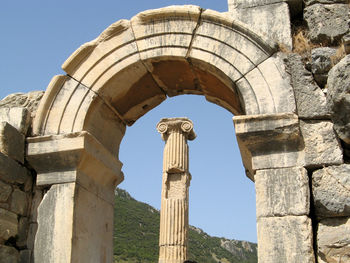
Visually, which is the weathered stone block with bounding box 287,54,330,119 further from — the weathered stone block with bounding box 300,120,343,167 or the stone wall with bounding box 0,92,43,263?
the stone wall with bounding box 0,92,43,263

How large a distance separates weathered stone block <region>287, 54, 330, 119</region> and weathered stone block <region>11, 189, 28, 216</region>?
128 inches

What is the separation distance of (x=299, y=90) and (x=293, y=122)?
1.46ft

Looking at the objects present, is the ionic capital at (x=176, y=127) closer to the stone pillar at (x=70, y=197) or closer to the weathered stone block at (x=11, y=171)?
the stone pillar at (x=70, y=197)

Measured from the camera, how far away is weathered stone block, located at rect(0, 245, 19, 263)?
17.1ft

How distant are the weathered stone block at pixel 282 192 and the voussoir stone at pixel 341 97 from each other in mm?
550

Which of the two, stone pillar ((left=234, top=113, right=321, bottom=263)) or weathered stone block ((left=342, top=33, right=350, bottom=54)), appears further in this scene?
weathered stone block ((left=342, top=33, right=350, bottom=54))

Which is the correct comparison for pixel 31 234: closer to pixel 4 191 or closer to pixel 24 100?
pixel 4 191

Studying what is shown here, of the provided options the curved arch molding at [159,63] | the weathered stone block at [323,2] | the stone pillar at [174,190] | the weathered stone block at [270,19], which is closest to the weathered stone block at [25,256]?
the curved arch molding at [159,63]

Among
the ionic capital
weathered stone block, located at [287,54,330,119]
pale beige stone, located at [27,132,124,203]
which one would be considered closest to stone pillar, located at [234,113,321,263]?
weathered stone block, located at [287,54,330,119]

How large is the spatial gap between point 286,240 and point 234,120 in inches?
52.1

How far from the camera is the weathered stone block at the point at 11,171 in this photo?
5.37 meters

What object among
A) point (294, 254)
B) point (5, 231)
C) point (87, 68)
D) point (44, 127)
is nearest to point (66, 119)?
point (44, 127)

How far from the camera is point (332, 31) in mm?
5398

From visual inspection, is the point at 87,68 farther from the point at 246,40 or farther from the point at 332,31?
the point at 332,31
